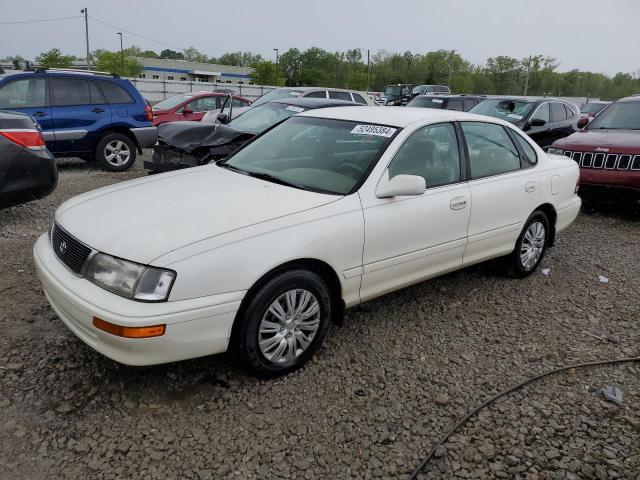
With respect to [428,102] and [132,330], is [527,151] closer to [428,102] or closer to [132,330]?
[132,330]

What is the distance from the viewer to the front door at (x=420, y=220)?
3416 mm

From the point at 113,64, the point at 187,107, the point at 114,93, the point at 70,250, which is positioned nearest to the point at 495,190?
the point at 70,250

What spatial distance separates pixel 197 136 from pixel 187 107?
726 centimetres

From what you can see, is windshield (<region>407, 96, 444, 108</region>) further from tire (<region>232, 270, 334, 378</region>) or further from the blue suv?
tire (<region>232, 270, 334, 378</region>)

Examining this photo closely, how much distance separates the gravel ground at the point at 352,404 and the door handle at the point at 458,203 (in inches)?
35.1

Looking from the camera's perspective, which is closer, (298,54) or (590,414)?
(590,414)

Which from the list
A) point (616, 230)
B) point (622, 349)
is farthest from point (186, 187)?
point (616, 230)

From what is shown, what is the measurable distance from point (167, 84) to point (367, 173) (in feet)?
79.9

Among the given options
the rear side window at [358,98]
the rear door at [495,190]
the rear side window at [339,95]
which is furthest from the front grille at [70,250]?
the rear side window at [358,98]

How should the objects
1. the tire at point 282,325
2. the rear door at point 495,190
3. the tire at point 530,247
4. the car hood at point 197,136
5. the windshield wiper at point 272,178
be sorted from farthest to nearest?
the car hood at point 197,136 → the tire at point 530,247 → the rear door at point 495,190 → the windshield wiper at point 272,178 → the tire at point 282,325

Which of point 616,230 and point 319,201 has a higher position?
point 319,201

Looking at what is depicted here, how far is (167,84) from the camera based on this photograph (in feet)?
83.5

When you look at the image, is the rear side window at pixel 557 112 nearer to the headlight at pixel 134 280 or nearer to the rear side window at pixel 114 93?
the rear side window at pixel 114 93

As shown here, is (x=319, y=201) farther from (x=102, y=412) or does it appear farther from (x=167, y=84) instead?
(x=167, y=84)
